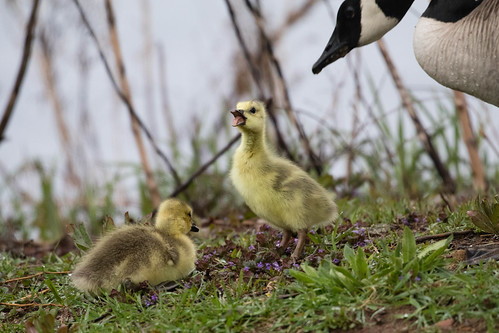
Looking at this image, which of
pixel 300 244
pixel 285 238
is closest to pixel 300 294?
pixel 300 244

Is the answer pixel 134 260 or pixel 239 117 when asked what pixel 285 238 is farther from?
pixel 134 260

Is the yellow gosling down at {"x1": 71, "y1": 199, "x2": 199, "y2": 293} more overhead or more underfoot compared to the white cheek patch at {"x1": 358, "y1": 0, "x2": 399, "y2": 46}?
more underfoot

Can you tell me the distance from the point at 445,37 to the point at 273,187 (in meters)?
1.39

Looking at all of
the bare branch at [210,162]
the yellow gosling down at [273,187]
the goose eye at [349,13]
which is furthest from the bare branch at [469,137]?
the yellow gosling down at [273,187]

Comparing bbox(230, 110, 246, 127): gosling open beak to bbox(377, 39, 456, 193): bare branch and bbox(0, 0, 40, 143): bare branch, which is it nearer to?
bbox(0, 0, 40, 143): bare branch

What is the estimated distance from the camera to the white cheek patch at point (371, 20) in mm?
4527

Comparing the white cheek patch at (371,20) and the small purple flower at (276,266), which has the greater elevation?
the white cheek patch at (371,20)

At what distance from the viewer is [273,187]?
13.1 feet

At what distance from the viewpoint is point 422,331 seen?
2859 mm

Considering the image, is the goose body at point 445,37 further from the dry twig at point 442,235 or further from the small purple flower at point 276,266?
→ the small purple flower at point 276,266

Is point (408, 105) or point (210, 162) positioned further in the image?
point (408, 105)

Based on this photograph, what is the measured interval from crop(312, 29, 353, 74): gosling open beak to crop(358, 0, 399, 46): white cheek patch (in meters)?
0.16

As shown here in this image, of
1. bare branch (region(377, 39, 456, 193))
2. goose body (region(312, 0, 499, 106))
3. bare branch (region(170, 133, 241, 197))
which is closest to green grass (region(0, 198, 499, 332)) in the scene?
goose body (region(312, 0, 499, 106))

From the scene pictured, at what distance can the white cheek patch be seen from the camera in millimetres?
4527
